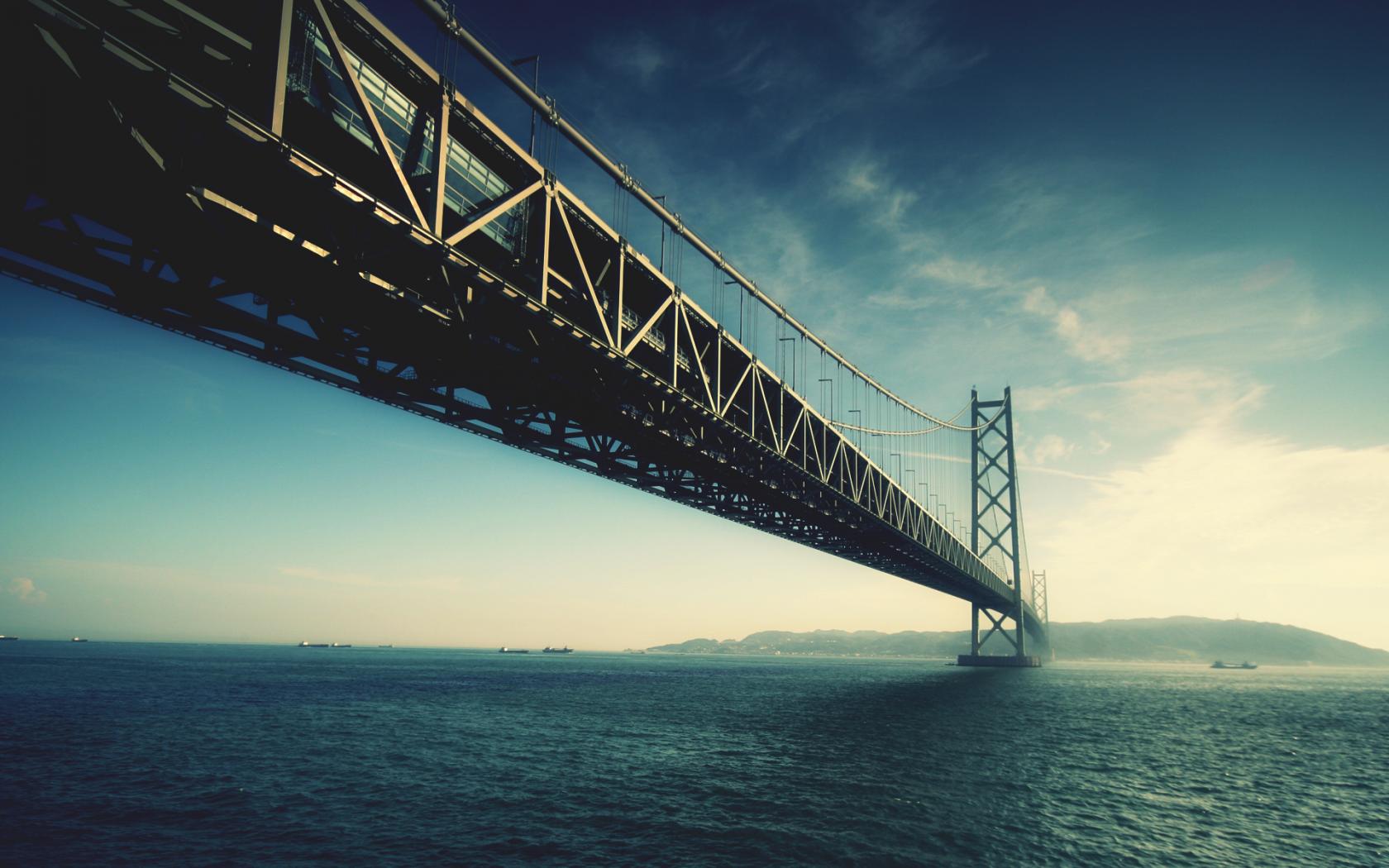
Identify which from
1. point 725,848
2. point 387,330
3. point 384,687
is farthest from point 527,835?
point 384,687

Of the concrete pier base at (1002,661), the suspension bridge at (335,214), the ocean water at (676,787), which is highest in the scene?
the suspension bridge at (335,214)

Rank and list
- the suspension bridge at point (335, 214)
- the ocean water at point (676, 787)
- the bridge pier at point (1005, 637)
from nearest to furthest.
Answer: the suspension bridge at point (335, 214) < the ocean water at point (676, 787) < the bridge pier at point (1005, 637)

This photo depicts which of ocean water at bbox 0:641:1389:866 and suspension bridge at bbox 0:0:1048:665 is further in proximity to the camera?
ocean water at bbox 0:641:1389:866

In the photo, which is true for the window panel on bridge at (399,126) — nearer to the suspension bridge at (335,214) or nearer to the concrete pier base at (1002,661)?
the suspension bridge at (335,214)

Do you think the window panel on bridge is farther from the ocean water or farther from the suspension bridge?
the ocean water

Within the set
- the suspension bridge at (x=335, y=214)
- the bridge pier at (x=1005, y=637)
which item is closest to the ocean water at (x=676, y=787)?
the suspension bridge at (x=335, y=214)

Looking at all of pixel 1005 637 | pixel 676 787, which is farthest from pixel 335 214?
pixel 1005 637

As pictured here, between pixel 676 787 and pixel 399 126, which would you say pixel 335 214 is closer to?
pixel 399 126

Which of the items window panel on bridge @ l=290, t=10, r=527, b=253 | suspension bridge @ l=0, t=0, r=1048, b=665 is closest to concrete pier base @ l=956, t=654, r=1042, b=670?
suspension bridge @ l=0, t=0, r=1048, b=665

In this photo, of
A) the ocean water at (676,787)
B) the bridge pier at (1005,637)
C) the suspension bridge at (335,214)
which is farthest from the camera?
the bridge pier at (1005,637)
